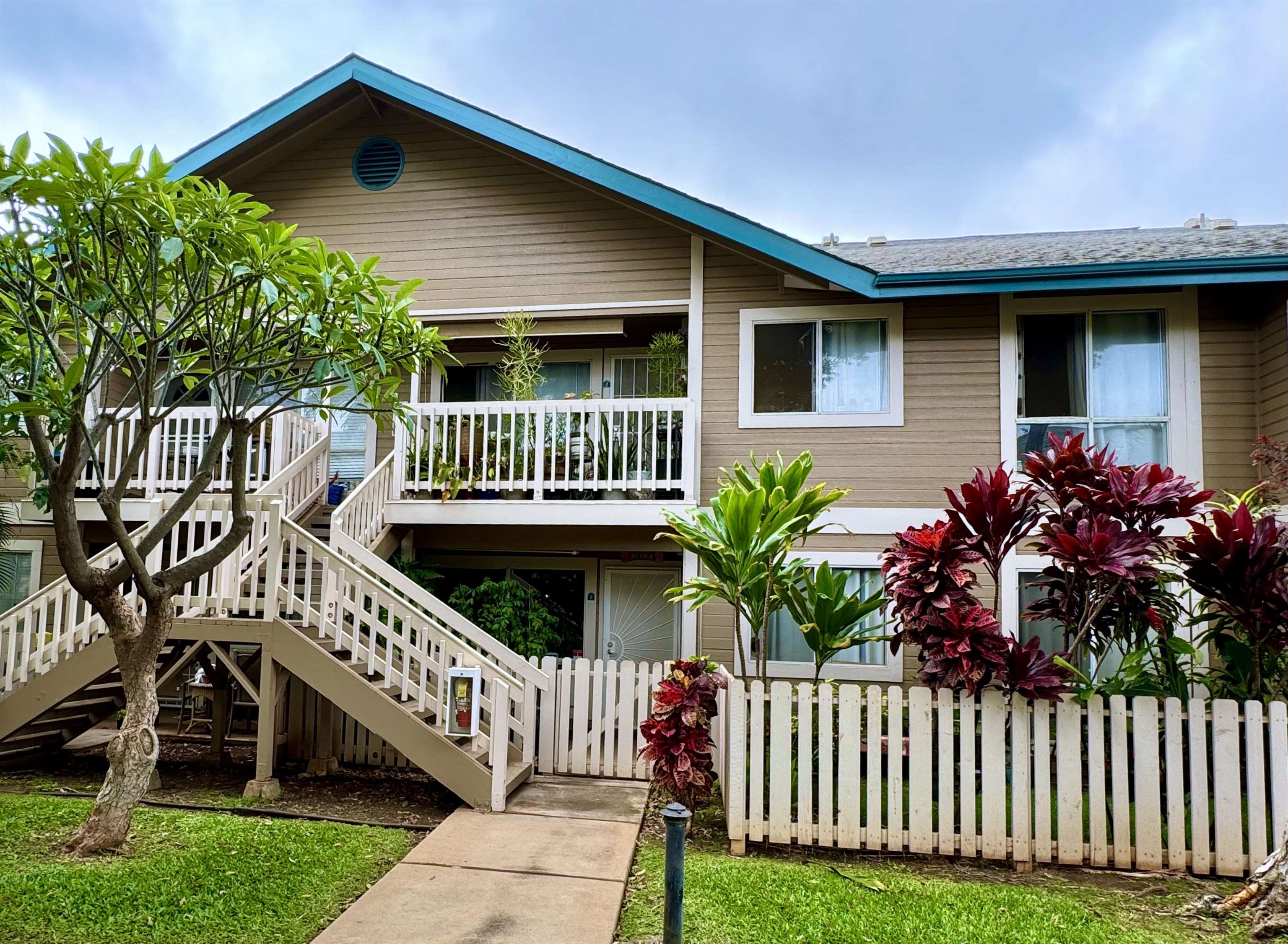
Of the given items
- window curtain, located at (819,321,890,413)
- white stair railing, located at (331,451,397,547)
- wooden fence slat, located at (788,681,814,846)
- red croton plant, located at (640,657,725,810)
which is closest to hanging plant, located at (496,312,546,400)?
white stair railing, located at (331,451,397,547)

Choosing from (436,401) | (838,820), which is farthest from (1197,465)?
(436,401)

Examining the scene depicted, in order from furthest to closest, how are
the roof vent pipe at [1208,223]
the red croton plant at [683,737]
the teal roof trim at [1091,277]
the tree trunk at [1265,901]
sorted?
the roof vent pipe at [1208,223], the teal roof trim at [1091,277], the red croton plant at [683,737], the tree trunk at [1265,901]

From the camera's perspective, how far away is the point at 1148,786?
5523 mm

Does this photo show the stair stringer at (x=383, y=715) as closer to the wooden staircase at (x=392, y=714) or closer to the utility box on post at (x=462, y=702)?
the wooden staircase at (x=392, y=714)

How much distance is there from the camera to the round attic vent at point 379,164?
1073cm

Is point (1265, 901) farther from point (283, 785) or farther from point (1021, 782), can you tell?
point (283, 785)

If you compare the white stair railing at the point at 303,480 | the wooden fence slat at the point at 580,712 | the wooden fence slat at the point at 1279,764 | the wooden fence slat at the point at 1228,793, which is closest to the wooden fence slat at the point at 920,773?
the wooden fence slat at the point at 1228,793

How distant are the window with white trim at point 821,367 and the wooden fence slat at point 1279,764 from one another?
448 centimetres

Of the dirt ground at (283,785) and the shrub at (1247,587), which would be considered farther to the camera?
the dirt ground at (283,785)

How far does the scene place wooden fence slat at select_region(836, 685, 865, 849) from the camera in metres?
5.77

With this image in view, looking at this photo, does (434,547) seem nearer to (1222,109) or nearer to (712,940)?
(712,940)

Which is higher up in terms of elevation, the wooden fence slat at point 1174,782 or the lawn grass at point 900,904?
the wooden fence slat at point 1174,782

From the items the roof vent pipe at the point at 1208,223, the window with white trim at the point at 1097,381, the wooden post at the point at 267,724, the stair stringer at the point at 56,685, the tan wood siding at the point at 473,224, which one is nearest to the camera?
the wooden post at the point at 267,724

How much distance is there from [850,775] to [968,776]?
0.79 meters
